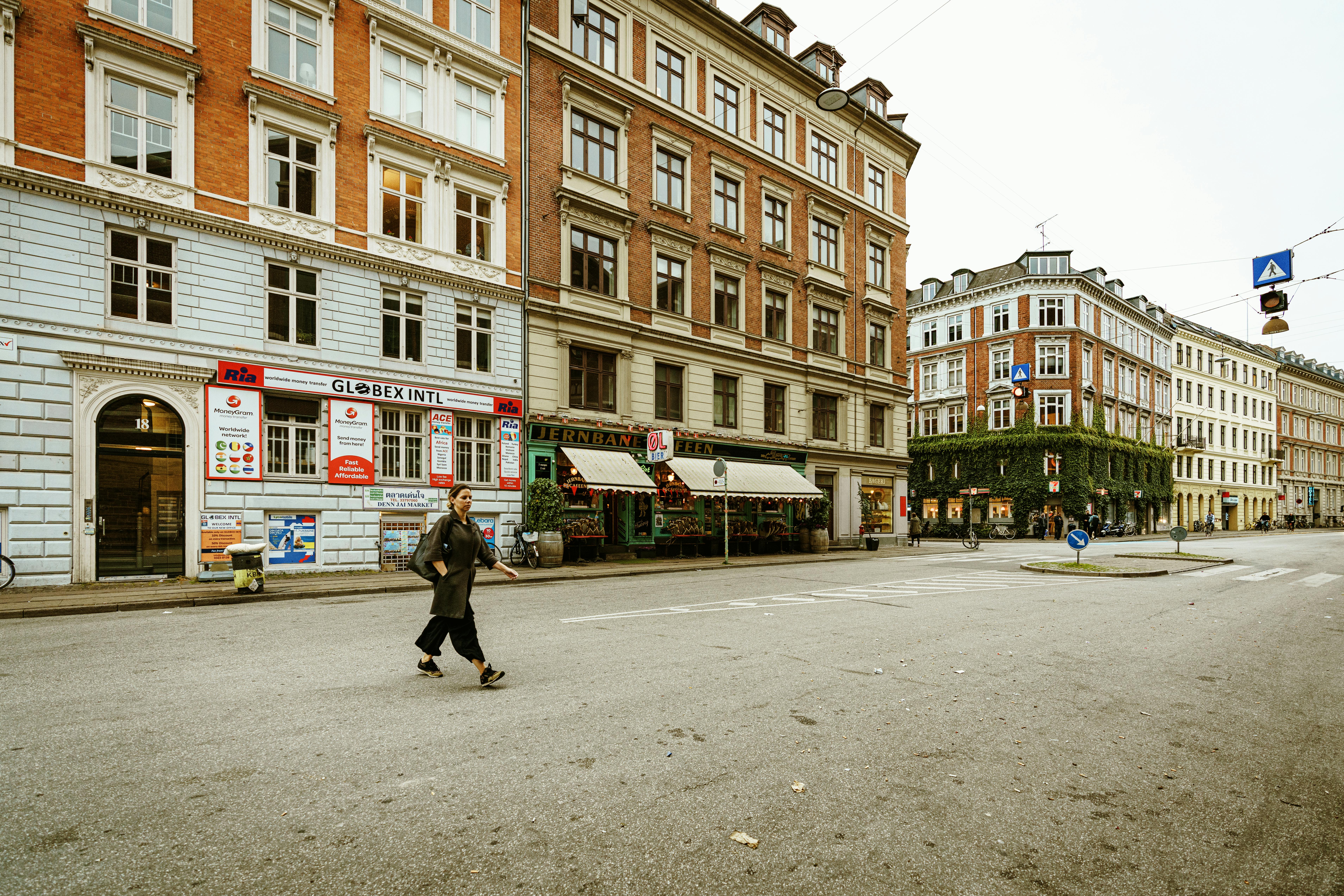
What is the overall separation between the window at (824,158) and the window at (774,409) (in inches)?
409

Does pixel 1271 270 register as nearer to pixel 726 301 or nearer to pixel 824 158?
pixel 726 301

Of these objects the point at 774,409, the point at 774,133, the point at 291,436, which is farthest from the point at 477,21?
the point at 774,409

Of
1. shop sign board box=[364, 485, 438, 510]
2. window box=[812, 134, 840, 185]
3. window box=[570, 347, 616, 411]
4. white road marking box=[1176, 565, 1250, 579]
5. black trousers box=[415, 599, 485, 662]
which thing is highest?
window box=[812, 134, 840, 185]

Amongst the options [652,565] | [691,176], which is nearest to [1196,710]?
[652,565]

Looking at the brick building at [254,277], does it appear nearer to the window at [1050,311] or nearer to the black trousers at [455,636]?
the black trousers at [455,636]

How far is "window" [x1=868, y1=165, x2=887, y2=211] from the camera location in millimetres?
33969

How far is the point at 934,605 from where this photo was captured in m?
12.1

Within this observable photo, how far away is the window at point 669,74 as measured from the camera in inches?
995

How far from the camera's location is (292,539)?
16.3 metres

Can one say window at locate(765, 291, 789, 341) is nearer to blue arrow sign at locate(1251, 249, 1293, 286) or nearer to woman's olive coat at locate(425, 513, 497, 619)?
blue arrow sign at locate(1251, 249, 1293, 286)

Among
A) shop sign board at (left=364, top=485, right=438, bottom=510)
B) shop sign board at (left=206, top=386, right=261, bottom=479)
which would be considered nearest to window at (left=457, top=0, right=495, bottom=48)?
shop sign board at (left=206, top=386, right=261, bottom=479)

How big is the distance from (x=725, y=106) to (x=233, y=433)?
2169 centimetres

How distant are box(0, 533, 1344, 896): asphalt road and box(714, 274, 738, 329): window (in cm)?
1931

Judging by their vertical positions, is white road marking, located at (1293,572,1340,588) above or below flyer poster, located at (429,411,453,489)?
below
